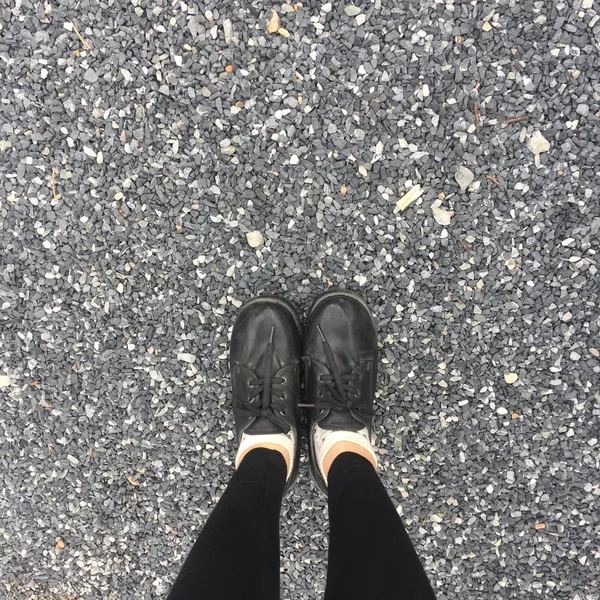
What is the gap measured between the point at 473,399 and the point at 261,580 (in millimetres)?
745

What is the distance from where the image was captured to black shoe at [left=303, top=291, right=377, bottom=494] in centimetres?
122

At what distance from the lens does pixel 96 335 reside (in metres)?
1.29

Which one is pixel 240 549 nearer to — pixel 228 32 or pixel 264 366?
pixel 264 366

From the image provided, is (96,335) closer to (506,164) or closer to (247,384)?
(247,384)

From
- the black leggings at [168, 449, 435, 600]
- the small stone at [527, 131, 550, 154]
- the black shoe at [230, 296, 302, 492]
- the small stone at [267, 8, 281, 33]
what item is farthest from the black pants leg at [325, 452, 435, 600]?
the small stone at [267, 8, 281, 33]

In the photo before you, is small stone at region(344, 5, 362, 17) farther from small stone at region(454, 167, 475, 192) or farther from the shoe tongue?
the shoe tongue

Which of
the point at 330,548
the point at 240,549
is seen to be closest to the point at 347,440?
the point at 330,548

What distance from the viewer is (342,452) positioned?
1161mm

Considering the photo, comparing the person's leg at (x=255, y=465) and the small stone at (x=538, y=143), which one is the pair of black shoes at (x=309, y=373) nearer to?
the person's leg at (x=255, y=465)

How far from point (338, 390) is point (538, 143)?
86cm

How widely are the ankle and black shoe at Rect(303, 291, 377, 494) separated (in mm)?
14

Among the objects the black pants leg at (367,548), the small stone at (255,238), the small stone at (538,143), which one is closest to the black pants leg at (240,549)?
the black pants leg at (367,548)

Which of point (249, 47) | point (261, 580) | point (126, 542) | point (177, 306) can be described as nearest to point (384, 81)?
point (249, 47)

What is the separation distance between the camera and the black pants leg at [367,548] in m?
0.79
